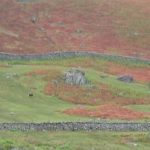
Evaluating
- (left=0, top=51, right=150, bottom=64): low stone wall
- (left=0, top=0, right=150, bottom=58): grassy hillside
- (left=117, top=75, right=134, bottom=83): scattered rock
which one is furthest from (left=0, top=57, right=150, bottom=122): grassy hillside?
(left=0, top=0, right=150, bottom=58): grassy hillside

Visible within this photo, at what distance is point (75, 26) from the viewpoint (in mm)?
146875

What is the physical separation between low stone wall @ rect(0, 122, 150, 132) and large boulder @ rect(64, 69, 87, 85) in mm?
26227

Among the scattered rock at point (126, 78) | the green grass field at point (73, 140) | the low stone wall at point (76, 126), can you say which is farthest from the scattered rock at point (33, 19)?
the green grass field at point (73, 140)

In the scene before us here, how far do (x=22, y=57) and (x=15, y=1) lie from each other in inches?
1821

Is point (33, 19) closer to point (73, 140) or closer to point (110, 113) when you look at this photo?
point (110, 113)

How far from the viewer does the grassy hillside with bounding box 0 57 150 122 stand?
244 ft

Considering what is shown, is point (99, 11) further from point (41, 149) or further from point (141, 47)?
point (41, 149)

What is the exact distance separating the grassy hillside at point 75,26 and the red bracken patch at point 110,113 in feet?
160

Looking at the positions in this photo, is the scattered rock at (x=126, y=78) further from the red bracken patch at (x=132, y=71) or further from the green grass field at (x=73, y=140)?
the green grass field at (x=73, y=140)

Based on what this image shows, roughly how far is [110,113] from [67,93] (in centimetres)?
1378

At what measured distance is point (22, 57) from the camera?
112375 mm

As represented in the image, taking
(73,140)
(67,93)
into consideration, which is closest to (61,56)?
(67,93)

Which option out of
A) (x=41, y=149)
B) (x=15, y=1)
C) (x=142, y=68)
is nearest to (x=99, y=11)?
(x=15, y=1)

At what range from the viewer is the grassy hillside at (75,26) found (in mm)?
133500
